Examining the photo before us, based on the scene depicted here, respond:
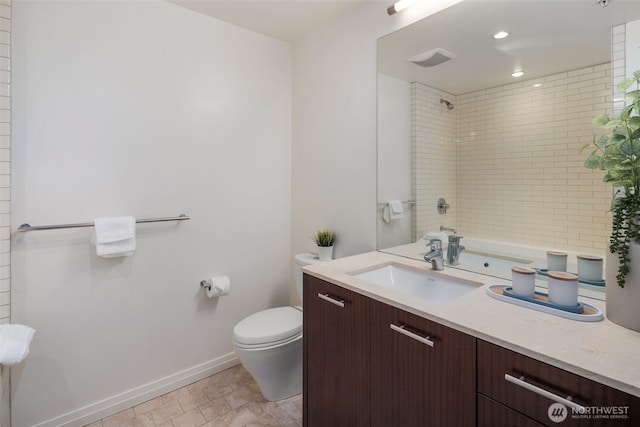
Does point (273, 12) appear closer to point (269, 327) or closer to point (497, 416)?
point (269, 327)

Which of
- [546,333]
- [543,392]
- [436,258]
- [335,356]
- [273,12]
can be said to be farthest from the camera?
[273,12]

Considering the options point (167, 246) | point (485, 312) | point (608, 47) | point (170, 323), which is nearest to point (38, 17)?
point (167, 246)

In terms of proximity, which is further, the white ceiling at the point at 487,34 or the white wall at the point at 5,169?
the white wall at the point at 5,169

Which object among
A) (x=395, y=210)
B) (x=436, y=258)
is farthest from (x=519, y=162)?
(x=395, y=210)

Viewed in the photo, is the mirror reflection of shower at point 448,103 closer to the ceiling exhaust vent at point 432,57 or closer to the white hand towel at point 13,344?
the ceiling exhaust vent at point 432,57

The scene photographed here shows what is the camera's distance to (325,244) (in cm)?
203

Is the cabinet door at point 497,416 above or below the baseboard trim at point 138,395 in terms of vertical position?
above

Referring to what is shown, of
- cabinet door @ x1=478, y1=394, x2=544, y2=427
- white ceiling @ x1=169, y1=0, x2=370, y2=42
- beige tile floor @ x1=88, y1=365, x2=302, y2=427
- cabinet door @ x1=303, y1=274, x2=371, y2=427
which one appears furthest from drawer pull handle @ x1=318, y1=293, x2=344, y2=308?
white ceiling @ x1=169, y1=0, x2=370, y2=42

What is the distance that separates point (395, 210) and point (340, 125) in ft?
2.21

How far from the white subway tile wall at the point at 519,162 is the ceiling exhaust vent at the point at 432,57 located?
0.12 m

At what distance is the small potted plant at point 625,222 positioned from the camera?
2.64 ft

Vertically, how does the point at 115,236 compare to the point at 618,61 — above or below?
below

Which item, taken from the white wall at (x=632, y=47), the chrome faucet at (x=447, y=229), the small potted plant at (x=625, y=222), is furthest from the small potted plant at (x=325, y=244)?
the white wall at (x=632, y=47)

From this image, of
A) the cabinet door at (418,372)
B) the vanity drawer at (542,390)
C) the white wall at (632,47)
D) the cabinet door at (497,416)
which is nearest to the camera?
the vanity drawer at (542,390)
